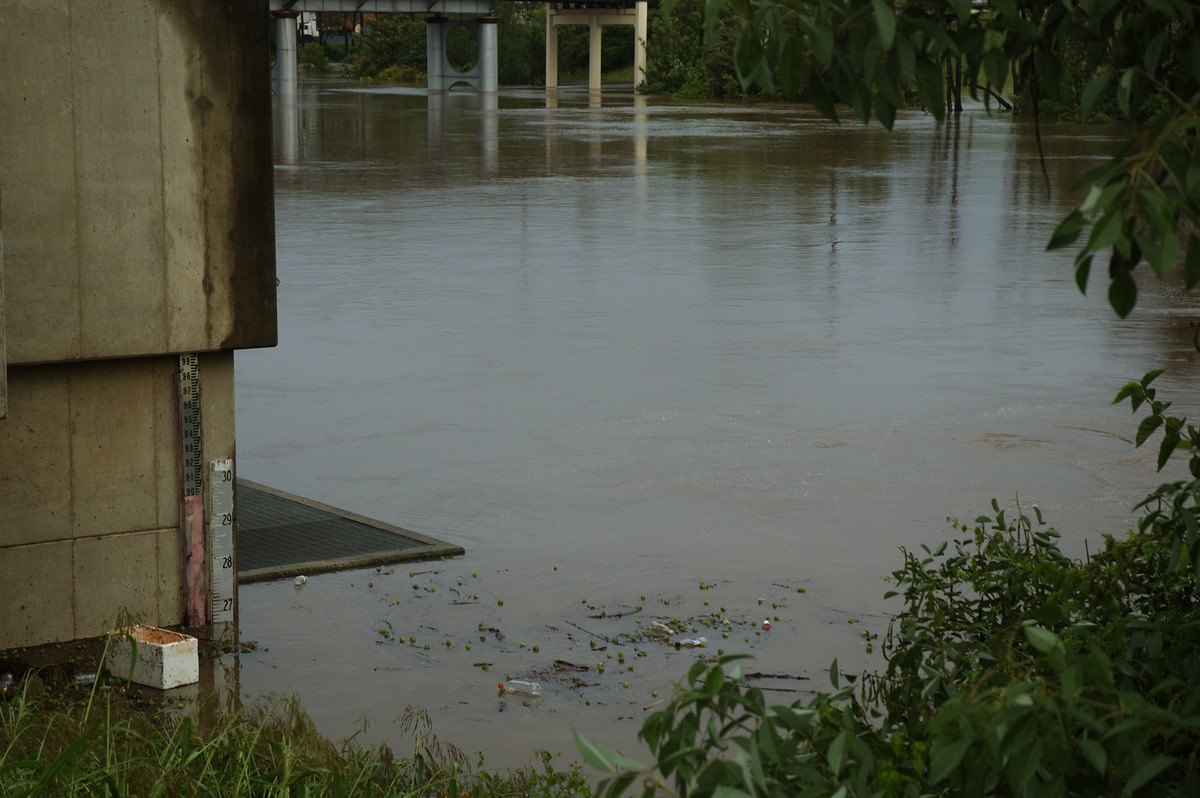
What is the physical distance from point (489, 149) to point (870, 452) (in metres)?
26.7

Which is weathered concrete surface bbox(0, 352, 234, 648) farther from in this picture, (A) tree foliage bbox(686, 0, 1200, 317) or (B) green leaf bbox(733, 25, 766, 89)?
(B) green leaf bbox(733, 25, 766, 89)

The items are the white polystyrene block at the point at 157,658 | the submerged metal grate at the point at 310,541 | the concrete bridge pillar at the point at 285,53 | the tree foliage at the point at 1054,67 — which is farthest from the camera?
the concrete bridge pillar at the point at 285,53

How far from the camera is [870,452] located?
9805 mm

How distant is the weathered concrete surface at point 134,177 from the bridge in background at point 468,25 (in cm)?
5411

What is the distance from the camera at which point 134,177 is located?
6309mm

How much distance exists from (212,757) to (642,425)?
233 inches

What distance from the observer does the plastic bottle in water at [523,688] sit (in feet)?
20.3

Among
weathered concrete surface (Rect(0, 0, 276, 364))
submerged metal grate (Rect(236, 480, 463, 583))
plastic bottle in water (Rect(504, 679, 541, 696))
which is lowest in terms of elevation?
plastic bottle in water (Rect(504, 679, 541, 696))

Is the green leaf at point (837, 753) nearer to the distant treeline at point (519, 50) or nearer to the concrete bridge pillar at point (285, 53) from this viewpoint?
the concrete bridge pillar at point (285, 53)

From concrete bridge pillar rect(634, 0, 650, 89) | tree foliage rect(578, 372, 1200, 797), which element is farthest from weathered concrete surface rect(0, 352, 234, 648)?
concrete bridge pillar rect(634, 0, 650, 89)

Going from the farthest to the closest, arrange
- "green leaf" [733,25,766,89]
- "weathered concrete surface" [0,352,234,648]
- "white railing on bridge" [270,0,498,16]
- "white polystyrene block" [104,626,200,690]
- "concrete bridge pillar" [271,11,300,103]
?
"white railing on bridge" [270,0,498,16]
"concrete bridge pillar" [271,11,300,103]
"weathered concrete surface" [0,352,234,648]
"white polystyrene block" [104,626,200,690]
"green leaf" [733,25,766,89]

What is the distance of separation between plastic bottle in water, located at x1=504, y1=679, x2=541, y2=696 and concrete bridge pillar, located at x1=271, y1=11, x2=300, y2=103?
195ft

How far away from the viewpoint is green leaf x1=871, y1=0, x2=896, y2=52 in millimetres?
2406

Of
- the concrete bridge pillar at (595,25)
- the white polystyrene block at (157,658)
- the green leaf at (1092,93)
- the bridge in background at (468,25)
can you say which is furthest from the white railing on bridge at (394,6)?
the green leaf at (1092,93)
